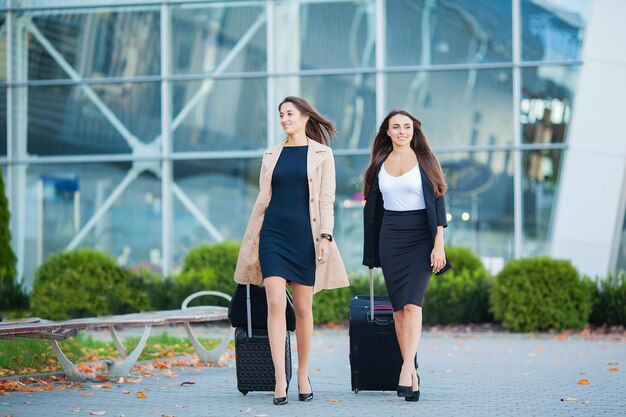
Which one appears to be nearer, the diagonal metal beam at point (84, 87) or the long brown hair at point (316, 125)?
the long brown hair at point (316, 125)

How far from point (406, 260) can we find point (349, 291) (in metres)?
8.12

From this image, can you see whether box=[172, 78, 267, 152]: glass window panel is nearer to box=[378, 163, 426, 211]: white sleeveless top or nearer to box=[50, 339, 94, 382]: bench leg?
box=[50, 339, 94, 382]: bench leg

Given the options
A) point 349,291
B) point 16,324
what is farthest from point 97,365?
point 349,291

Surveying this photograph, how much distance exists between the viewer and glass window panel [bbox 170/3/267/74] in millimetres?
18484

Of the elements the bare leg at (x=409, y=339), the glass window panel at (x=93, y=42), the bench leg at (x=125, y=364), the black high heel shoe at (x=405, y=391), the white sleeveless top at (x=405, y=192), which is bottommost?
the bench leg at (x=125, y=364)

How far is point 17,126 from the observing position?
18.8 meters

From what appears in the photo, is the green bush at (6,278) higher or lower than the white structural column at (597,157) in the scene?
lower

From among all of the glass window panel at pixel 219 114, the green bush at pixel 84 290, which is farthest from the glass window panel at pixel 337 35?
the green bush at pixel 84 290

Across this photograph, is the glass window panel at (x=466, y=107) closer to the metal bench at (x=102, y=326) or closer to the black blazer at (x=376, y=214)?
the metal bench at (x=102, y=326)

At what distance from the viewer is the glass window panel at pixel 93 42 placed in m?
18.8

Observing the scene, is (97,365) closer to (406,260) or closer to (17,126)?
(406,260)

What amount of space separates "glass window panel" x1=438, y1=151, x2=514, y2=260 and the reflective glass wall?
0.02m

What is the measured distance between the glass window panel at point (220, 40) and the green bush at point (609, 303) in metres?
6.62

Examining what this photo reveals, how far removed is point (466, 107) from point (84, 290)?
654 centimetres
